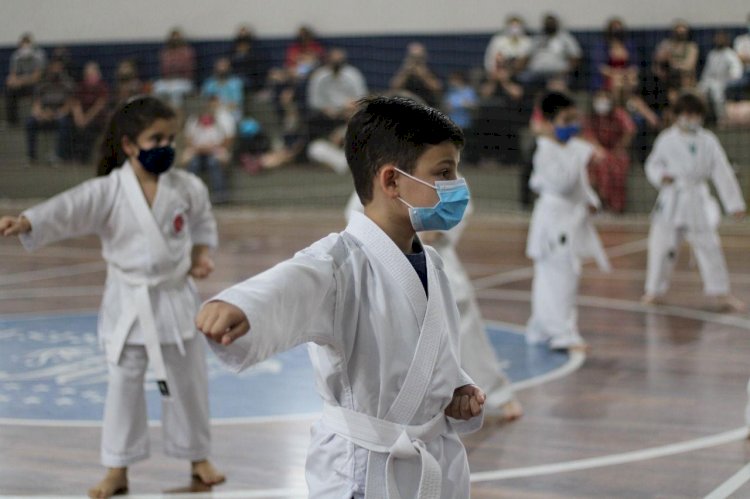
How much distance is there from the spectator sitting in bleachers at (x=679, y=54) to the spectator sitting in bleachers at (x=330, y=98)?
12.4ft

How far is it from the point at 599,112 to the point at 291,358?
309 inches

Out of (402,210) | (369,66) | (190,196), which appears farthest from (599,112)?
(402,210)

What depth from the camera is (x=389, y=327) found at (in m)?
2.78

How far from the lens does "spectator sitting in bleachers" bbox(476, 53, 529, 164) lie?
48.1 feet

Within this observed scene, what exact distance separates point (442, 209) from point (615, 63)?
12054 millimetres

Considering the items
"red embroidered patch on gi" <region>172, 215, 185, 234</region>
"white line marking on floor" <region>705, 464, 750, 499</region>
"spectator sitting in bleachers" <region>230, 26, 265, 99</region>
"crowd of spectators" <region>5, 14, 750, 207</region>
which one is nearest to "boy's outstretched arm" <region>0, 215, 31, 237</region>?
"red embroidered patch on gi" <region>172, 215, 185, 234</region>

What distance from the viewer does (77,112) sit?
643 inches

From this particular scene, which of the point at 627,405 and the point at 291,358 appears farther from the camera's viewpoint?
the point at 291,358

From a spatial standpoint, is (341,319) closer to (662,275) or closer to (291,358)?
(291,358)

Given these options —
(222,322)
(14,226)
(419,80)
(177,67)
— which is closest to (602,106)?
(419,80)

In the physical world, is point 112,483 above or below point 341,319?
below

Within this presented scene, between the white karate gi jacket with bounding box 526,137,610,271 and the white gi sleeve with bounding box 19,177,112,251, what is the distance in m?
3.36

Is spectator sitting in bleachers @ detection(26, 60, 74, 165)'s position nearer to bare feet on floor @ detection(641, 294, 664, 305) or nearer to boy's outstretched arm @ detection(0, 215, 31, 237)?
bare feet on floor @ detection(641, 294, 664, 305)

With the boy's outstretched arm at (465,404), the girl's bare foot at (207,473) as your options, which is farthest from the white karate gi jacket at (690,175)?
the boy's outstretched arm at (465,404)
